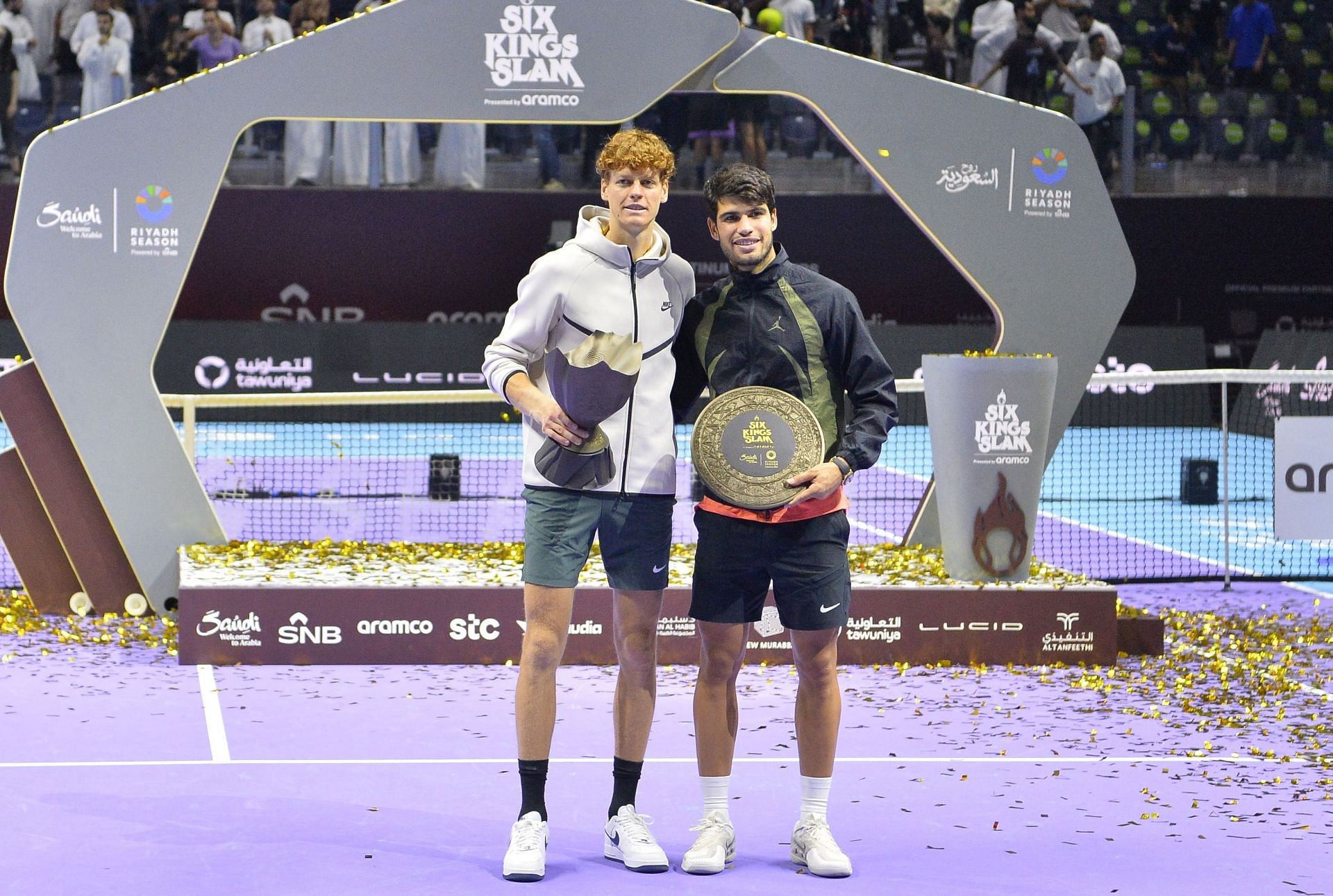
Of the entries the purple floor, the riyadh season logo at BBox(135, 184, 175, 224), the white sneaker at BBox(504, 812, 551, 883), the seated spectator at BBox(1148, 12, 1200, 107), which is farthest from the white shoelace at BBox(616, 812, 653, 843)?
the seated spectator at BBox(1148, 12, 1200, 107)

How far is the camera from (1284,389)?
17.6 m

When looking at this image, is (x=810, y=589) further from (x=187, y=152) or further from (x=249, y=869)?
(x=187, y=152)

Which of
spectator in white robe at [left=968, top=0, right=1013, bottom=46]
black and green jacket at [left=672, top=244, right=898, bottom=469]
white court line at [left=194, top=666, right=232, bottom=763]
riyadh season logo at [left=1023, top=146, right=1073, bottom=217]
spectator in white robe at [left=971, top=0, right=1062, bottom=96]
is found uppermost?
spectator in white robe at [left=968, top=0, right=1013, bottom=46]

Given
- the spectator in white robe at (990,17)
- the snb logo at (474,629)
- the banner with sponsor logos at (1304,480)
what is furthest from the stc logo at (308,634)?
the spectator in white robe at (990,17)

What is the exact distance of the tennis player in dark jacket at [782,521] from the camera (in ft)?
15.0

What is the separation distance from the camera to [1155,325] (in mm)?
19047

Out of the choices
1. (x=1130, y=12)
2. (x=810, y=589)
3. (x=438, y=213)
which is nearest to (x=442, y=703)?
(x=810, y=589)

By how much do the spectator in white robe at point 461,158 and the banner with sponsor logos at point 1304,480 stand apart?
10175 millimetres

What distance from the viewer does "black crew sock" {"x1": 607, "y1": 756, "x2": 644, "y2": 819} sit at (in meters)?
4.76

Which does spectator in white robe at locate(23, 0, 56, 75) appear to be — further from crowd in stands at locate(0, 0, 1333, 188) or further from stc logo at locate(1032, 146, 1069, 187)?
A: stc logo at locate(1032, 146, 1069, 187)

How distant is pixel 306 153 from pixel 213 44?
1.43m

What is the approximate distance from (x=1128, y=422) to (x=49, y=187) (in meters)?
14.4

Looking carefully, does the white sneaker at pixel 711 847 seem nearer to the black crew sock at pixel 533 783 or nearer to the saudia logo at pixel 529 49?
the black crew sock at pixel 533 783

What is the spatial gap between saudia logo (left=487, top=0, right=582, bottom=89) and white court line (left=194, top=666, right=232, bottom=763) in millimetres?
3107
